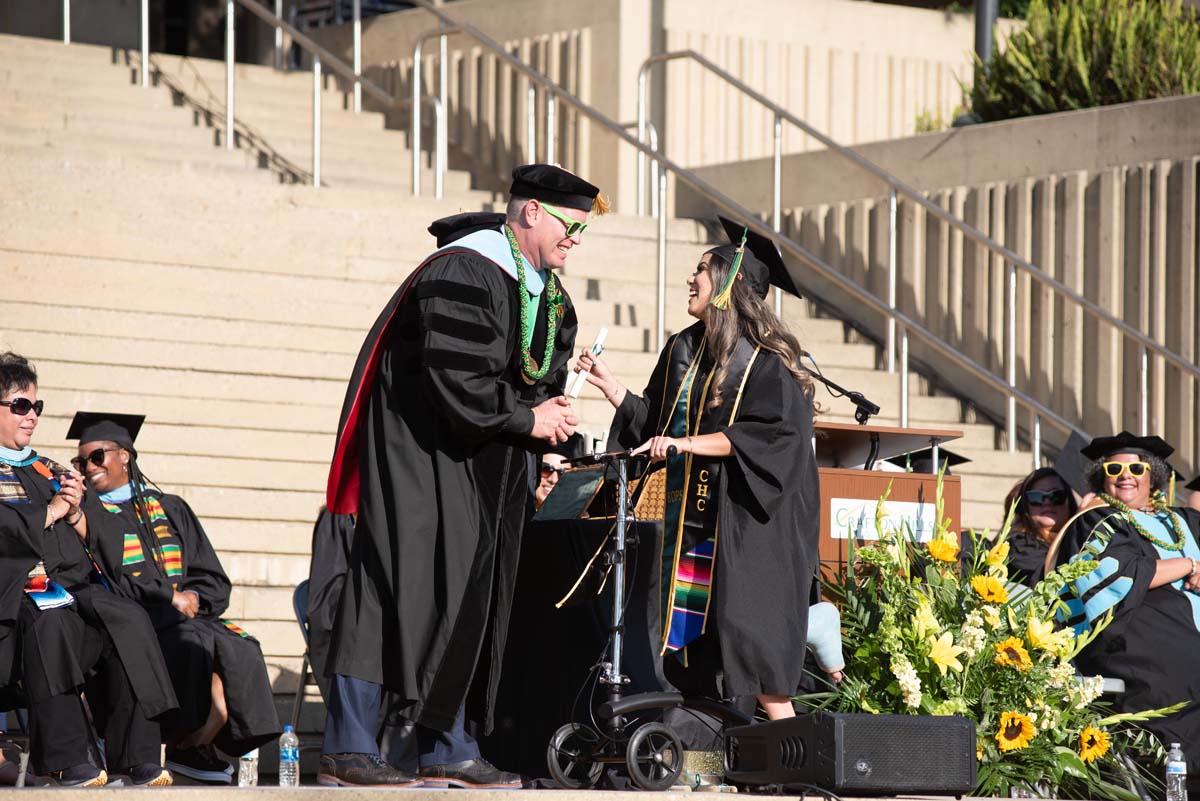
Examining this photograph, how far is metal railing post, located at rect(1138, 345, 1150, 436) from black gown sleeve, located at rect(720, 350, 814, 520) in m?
5.10

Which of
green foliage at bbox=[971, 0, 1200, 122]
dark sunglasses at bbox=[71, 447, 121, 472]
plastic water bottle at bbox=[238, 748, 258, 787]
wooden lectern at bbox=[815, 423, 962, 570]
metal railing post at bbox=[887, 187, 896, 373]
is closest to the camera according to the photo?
plastic water bottle at bbox=[238, 748, 258, 787]

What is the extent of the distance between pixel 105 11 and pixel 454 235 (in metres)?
11.9

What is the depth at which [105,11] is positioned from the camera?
16.5 m

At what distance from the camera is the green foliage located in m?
12.1

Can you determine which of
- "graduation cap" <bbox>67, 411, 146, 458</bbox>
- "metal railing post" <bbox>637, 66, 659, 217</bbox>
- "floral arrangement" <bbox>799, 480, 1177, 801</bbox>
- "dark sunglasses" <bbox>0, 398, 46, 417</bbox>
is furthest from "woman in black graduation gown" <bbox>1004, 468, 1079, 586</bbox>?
"metal railing post" <bbox>637, 66, 659, 217</bbox>

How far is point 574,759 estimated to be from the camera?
18.4ft

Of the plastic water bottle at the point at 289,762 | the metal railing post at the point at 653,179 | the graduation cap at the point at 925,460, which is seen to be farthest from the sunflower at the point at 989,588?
the metal railing post at the point at 653,179

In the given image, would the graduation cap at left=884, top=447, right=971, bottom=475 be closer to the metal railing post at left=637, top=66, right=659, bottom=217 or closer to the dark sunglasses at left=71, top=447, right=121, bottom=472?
the dark sunglasses at left=71, top=447, right=121, bottom=472

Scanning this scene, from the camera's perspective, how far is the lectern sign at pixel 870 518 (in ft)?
22.4

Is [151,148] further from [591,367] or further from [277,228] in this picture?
[591,367]

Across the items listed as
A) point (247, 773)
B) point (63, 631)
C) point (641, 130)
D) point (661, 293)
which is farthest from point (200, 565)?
point (641, 130)

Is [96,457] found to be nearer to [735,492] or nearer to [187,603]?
[187,603]

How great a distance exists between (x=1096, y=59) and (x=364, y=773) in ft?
28.5

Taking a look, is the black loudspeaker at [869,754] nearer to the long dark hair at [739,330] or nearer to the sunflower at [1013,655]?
the sunflower at [1013,655]
